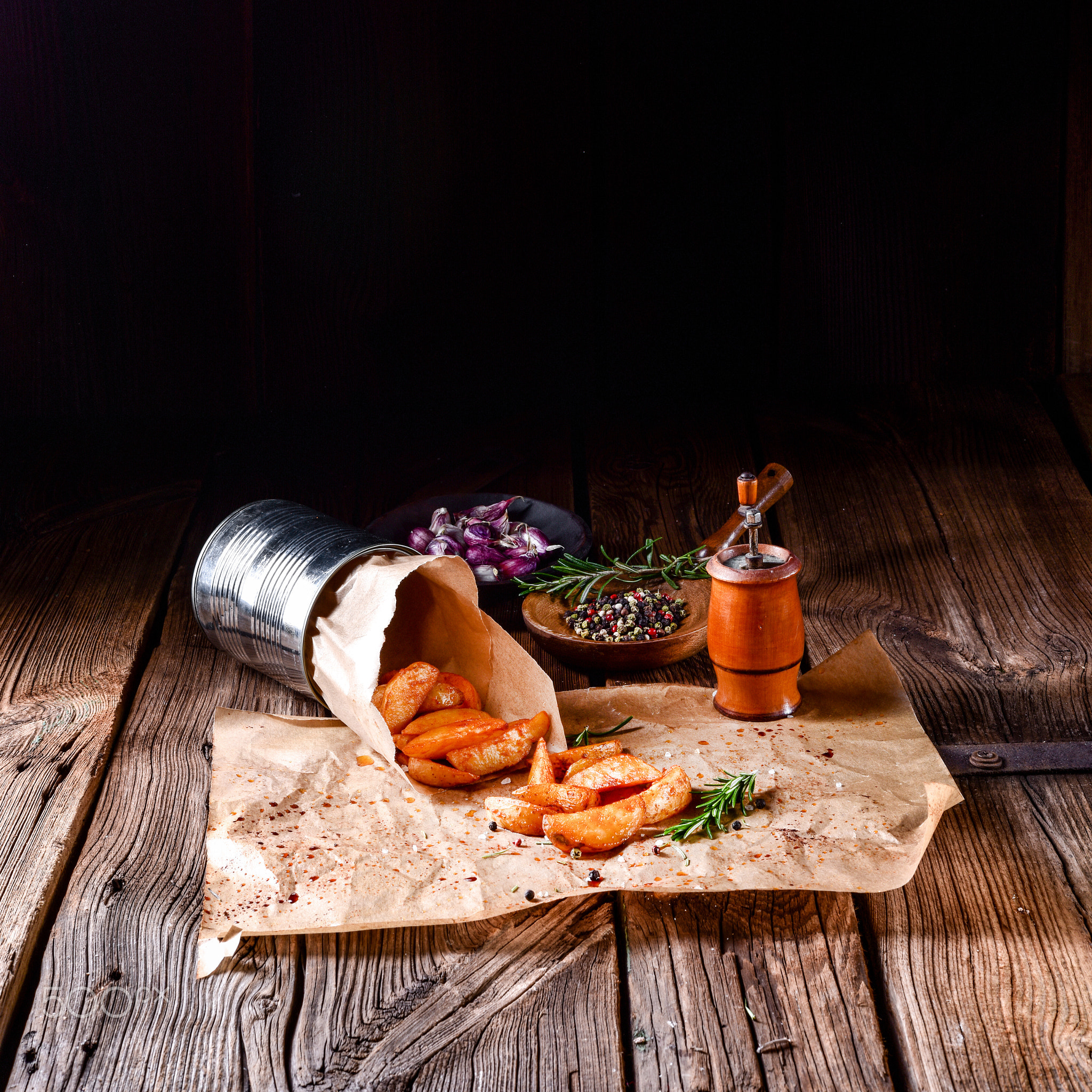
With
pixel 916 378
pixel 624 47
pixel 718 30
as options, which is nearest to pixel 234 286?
pixel 624 47

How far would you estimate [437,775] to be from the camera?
148 cm

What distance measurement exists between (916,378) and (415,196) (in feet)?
3.97

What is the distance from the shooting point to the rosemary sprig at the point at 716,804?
1.34 metres

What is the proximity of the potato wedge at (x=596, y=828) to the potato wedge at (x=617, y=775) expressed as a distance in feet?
0.24

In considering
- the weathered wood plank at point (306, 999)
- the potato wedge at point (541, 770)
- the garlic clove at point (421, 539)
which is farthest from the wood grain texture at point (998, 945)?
the garlic clove at point (421, 539)

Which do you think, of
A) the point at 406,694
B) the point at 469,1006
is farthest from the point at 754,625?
the point at 469,1006

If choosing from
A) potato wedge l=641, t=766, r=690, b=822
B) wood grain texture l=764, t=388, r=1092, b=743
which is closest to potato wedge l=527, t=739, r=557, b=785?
potato wedge l=641, t=766, r=690, b=822

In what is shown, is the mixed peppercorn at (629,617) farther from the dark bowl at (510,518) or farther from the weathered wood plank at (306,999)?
the weathered wood plank at (306,999)

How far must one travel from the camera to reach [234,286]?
2678 millimetres

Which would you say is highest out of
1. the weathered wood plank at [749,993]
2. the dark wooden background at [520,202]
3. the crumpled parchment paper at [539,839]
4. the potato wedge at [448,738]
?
the dark wooden background at [520,202]

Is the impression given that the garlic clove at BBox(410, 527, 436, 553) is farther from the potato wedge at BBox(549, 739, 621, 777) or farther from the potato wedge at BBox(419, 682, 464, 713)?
the potato wedge at BBox(549, 739, 621, 777)

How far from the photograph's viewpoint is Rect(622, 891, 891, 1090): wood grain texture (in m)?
1.07

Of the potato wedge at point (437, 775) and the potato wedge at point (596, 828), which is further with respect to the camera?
the potato wedge at point (437, 775)

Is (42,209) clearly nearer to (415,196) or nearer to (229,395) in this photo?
(229,395)
